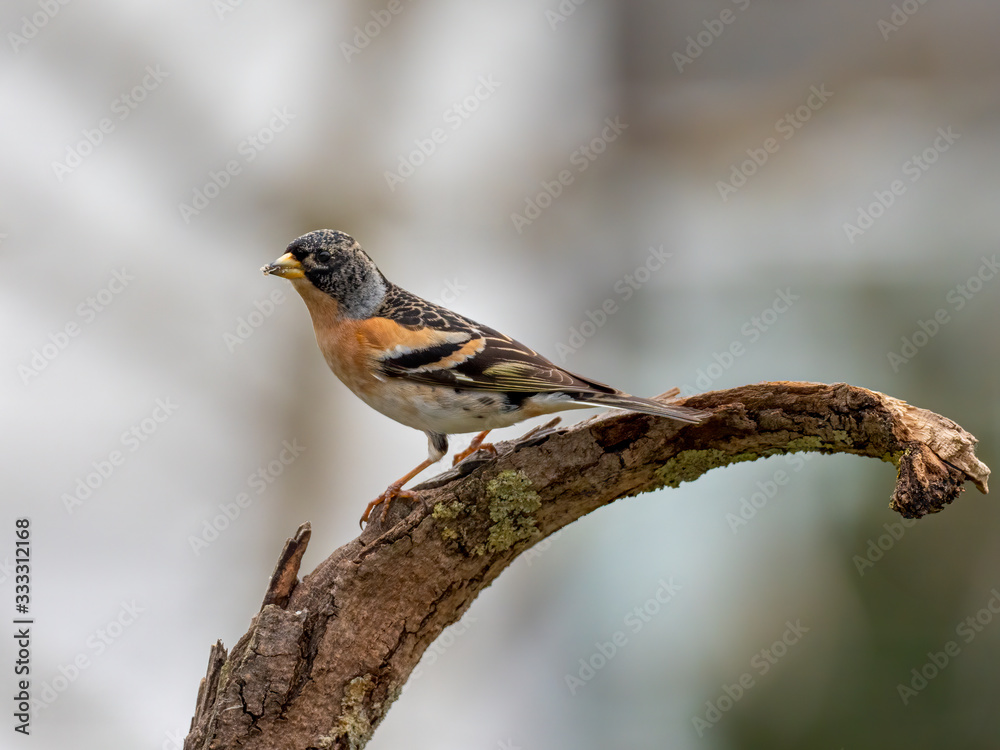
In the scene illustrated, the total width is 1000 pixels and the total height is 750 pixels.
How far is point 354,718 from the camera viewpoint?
2.87m

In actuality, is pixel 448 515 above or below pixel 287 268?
below

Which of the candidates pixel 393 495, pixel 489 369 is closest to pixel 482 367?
pixel 489 369

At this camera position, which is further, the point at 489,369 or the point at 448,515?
the point at 489,369

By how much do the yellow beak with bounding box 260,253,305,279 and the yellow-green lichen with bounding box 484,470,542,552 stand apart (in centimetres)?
152

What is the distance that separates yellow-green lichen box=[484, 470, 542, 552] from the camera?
3.00m

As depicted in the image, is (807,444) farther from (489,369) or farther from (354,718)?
(354,718)

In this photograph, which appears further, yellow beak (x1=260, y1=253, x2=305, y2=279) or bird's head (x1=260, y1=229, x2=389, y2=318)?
bird's head (x1=260, y1=229, x2=389, y2=318)

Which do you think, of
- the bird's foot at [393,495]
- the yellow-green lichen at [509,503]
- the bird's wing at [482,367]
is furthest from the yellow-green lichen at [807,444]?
the bird's foot at [393,495]

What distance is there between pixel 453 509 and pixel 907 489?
1529mm

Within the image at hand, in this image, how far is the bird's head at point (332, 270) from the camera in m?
3.84

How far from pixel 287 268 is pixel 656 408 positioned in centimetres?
194

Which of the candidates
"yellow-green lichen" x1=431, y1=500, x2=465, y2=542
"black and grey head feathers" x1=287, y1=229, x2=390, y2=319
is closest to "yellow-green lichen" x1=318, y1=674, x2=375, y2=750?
"yellow-green lichen" x1=431, y1=500, x2=465, y2=542

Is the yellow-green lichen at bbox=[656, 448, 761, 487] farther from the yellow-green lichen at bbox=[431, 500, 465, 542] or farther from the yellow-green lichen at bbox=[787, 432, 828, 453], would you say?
the yellow-green lichen at bbox=[431, 500, 465, 542]

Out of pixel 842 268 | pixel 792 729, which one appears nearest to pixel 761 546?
pixel 792 729
